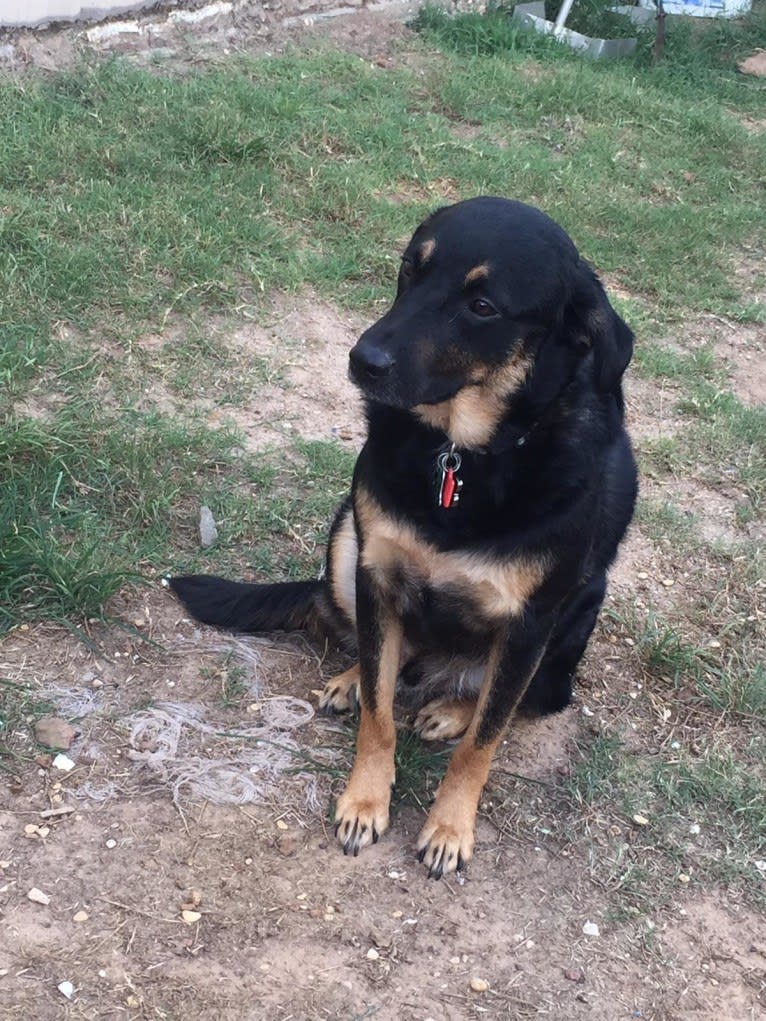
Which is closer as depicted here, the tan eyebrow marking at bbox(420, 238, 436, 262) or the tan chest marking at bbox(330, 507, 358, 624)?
the tan eyebrow marking at bbox(420, 238, 436, 262)

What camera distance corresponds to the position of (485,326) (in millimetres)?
2512

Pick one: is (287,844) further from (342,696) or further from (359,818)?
(342,696)

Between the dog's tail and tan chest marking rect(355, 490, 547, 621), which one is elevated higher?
tan chest marking rect(355, 490, 547, 621)

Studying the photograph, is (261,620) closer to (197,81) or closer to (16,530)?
(16,530)

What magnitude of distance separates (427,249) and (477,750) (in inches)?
48.9

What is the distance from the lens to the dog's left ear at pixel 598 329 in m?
2.58

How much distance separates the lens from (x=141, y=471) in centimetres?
373

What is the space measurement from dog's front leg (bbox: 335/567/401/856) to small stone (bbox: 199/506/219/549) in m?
0.98

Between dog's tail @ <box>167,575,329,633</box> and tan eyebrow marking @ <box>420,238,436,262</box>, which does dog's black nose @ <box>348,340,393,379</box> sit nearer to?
tan eyebrow marking @ <box>420,238,436,262</box>

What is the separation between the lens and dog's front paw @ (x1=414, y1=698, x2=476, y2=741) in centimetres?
314

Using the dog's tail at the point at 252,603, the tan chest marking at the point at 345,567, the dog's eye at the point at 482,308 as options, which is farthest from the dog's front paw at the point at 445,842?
the dog's eye at the point at 482,308

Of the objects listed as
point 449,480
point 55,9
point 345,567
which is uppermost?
point 449,480

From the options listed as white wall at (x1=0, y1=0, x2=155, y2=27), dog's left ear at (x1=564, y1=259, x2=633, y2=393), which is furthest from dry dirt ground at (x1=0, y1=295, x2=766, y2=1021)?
white wall at (x1=0, y1=0, x2=155, y2=27)

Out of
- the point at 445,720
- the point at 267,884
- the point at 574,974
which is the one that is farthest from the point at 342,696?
the point at 574,974
